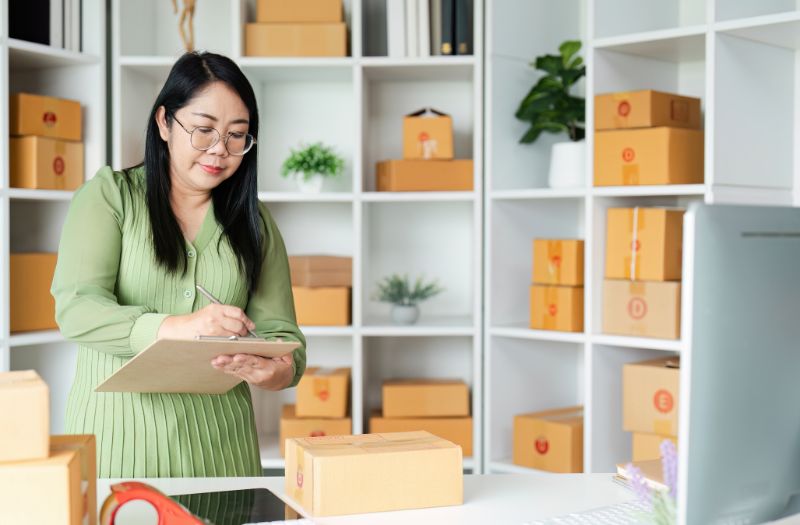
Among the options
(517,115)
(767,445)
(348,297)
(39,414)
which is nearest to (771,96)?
(517,115)

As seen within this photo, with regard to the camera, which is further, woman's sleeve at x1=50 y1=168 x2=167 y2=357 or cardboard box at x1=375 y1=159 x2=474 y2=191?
cardboard box at x1=375 y1=159 x2=474 y2=191

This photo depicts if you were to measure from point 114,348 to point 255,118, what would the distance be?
580 mm

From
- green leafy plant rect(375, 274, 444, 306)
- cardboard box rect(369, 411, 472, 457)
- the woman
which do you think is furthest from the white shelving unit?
the woman

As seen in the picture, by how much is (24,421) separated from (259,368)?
626 mm

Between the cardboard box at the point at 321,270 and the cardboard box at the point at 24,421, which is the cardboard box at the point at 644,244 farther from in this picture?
the cardboard box at the point at 24,421

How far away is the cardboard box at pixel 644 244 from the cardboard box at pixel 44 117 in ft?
5.75

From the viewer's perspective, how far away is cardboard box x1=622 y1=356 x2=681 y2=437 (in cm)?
277

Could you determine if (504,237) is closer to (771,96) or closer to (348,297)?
(348,297)

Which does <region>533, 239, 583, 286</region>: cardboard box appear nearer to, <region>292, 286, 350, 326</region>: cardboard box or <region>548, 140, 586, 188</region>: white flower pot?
<region>548, 140, 586, 188</region>: white flower pot

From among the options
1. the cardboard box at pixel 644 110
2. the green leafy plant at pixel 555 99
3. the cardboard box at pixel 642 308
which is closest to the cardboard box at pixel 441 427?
the cardboard box at pixel 642 308

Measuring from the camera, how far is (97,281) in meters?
1.77

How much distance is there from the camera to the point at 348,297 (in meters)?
3.17

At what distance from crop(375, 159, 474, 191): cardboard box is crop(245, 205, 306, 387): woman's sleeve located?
1.15 meters

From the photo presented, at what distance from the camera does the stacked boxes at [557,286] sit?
9.76ft
